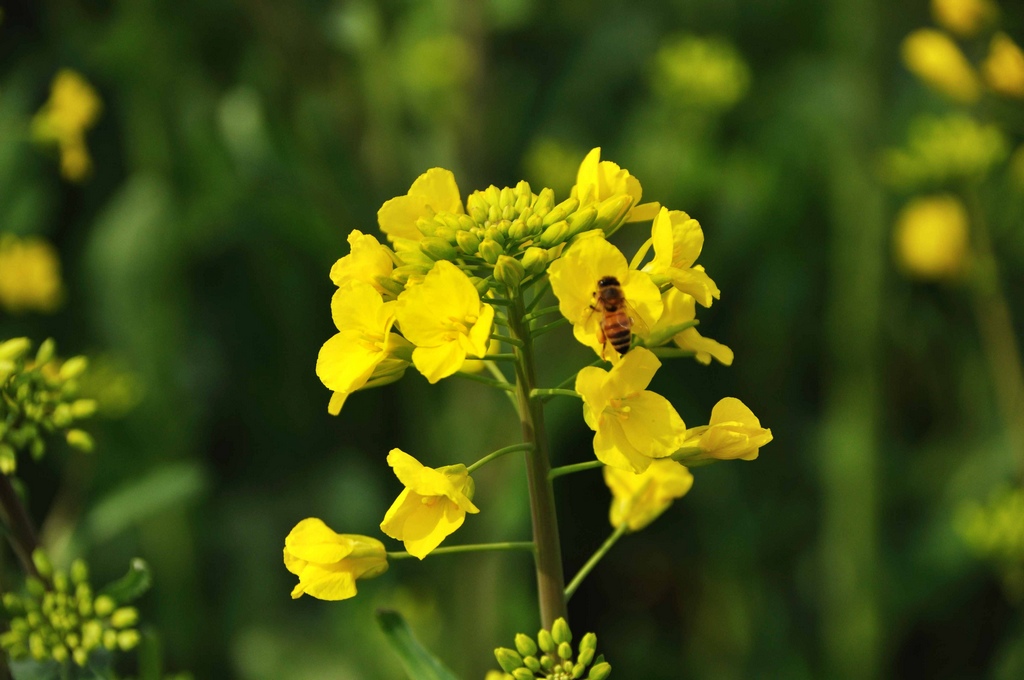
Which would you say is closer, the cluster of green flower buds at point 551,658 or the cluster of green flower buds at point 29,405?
the cluster of green flower buds at point 551,658

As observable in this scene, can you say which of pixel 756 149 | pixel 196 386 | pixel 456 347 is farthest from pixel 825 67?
pixel 456 347

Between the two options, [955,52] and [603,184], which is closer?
[603,184]

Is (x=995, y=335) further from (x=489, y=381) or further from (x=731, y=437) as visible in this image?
(x=489, y=381)

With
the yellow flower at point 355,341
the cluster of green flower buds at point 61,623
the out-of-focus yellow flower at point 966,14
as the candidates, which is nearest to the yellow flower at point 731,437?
the yellow flower at point 355,341

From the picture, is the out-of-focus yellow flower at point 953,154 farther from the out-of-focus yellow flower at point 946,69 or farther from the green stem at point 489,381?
the green stem at point 489,381

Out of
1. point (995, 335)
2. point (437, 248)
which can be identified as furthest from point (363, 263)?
point (995, 335)

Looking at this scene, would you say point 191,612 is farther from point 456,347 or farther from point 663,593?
point 456,347

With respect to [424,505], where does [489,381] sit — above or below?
above
